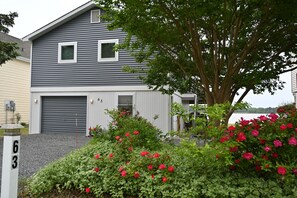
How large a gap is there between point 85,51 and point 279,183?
11.6m

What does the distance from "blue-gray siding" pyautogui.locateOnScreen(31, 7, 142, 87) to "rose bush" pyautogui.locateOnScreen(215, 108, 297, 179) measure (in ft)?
30.0

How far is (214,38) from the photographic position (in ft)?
24.4

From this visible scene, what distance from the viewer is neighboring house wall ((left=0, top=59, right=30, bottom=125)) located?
57.3 feet

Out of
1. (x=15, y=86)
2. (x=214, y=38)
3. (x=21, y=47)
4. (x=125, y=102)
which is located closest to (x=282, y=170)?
(x=214, y=38)

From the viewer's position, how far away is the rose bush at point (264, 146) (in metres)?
3.17

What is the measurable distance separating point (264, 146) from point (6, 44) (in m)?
11.7

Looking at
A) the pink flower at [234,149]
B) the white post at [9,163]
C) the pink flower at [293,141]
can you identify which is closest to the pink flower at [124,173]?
the white post at [9,163]

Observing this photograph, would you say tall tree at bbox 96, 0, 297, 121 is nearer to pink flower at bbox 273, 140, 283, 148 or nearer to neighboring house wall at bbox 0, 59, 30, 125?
pink flower at bbox 273, 140, 283, 148

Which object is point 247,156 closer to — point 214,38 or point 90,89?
point 214,38

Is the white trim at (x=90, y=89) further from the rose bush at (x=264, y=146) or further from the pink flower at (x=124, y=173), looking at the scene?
the rose bush at (x=264, y=146)

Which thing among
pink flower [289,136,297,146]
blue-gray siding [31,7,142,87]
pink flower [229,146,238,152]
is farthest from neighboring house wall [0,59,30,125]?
pink flower [289,136,297,146]

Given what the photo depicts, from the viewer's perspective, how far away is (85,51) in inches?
521

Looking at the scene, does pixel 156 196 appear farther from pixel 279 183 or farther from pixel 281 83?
pixel 281 83

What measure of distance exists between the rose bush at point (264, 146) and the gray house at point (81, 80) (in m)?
8.52
